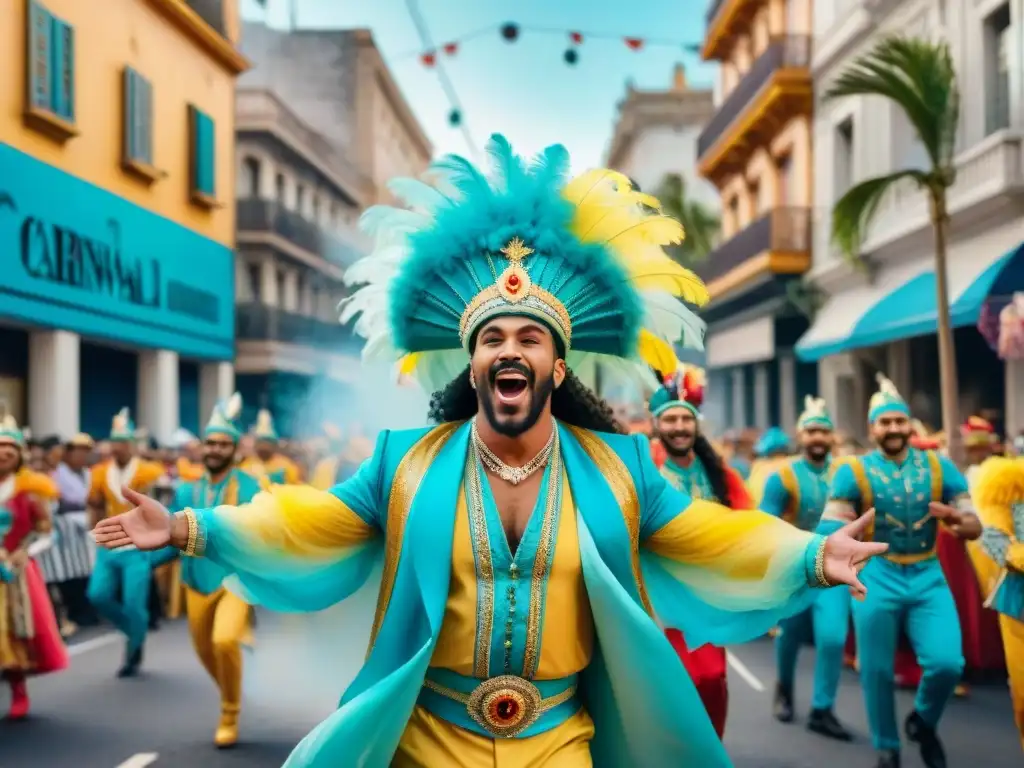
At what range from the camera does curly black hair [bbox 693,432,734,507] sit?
22.6ft

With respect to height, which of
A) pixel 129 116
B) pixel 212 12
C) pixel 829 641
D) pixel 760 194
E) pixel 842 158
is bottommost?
pixel 829 641

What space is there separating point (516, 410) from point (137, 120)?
1914cm

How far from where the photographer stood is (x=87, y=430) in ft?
73.3

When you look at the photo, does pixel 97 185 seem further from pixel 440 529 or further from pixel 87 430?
pixel 440 529

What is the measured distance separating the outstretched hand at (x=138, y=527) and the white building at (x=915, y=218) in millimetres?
11588

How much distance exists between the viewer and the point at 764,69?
1023 inches

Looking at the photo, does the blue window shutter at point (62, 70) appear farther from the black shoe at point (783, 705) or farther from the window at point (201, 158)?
the black shoe at point (783, 705)

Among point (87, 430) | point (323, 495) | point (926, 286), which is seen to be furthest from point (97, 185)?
point (323, 495)

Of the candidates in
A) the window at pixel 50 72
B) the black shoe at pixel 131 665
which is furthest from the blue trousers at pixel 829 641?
the window at pixel 50 72

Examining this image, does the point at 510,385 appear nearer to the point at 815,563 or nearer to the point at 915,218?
the point at 815,563

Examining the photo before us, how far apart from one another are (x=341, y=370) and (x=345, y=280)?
36.3m

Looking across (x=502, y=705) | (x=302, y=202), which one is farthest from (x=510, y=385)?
(x=302, y=202)

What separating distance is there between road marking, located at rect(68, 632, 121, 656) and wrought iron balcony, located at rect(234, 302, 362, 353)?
20.3m

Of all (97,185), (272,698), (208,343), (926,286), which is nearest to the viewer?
(272,698)
